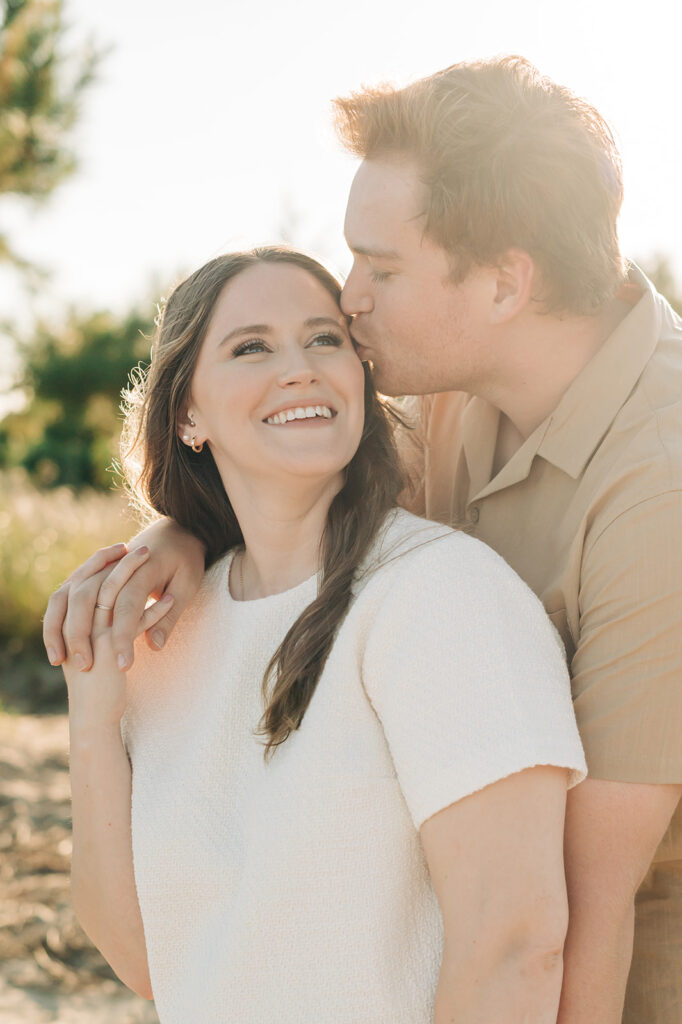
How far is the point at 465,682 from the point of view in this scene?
178 centimetres

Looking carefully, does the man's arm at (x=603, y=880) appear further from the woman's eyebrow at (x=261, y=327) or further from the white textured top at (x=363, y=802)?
the woman's eyebrow at (x=261, y=327)

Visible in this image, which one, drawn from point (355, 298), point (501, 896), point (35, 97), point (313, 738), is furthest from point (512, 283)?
point (35, 97)

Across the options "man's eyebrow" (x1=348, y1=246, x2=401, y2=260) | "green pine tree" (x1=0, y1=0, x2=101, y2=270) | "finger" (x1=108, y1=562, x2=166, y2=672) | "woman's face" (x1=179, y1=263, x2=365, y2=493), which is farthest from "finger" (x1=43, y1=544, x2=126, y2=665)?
"green pine tree" (x1=0, y1=0, x2=101, y2=270)

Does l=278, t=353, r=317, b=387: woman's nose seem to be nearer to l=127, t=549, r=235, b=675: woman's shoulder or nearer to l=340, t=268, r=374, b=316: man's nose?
l=340, t=268, r=374, b=316: man's nose

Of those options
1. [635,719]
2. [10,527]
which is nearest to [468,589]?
[635,719]

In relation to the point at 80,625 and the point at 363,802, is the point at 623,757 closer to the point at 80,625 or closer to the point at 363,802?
the point at 363,802

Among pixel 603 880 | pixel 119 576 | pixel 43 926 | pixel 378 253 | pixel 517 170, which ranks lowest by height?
pixel 43 926

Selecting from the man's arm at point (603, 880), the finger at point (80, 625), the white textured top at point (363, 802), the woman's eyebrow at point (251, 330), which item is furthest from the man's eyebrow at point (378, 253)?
the man's arm at point (603, 880)

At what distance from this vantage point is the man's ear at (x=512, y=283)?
2.49 meters

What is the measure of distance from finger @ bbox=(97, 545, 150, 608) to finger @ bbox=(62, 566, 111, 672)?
1.0 inches

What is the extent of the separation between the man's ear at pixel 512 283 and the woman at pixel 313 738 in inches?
13.7

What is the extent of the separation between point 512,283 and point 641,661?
39.6 inches

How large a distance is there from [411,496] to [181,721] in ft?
3.07

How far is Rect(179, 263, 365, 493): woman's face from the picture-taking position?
2326mm
